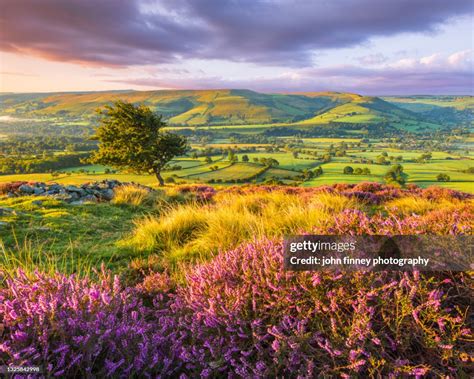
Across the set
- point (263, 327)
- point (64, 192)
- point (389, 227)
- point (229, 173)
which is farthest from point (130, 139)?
point (263, 327)

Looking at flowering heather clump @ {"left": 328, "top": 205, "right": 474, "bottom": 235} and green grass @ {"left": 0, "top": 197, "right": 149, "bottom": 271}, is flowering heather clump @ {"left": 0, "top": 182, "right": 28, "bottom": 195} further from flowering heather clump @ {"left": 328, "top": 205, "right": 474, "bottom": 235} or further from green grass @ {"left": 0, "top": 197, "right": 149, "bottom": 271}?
flowering heather clump @ {"left": 328, "top": 205, "right": 474, "bottom": 235}

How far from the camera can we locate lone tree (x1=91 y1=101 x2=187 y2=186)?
2849cm

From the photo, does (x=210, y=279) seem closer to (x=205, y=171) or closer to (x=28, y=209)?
(x=28, y=209)

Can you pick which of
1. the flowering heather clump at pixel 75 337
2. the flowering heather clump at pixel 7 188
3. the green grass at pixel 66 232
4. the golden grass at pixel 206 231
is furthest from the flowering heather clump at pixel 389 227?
the flowering heather clump at pixel 7 188

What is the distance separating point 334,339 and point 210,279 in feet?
4.17

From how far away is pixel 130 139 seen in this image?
28828mm

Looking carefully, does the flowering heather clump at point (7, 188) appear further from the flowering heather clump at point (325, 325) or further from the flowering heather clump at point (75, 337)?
the flowering heather clump at point (325, 325)

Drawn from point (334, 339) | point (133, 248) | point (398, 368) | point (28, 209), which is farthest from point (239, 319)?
point (28, 209)

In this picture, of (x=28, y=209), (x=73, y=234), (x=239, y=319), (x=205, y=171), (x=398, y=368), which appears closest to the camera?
(x=398, y=368)

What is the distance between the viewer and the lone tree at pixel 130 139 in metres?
28.5

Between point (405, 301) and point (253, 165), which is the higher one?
point (405, 301)

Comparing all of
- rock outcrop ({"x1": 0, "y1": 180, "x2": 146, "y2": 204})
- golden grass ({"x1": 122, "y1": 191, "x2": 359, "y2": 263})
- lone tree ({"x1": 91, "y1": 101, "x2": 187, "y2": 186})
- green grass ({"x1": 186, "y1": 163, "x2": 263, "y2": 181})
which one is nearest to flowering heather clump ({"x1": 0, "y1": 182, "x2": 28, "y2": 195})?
rock outcrop ({"x1": 0, "y1": 180, "x2": 146, "y2": 204})

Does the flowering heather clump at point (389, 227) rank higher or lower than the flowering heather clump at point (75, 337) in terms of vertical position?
higher

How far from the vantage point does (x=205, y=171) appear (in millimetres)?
55562
